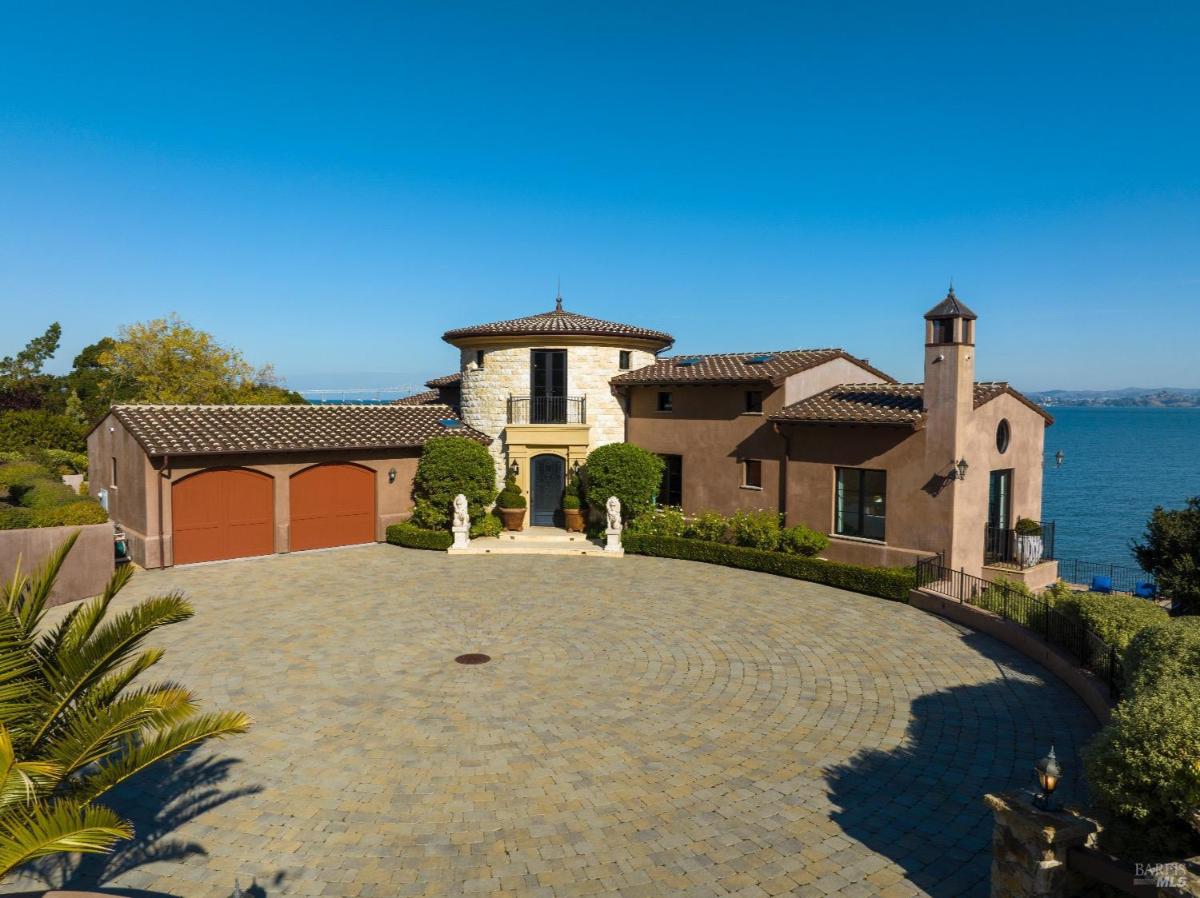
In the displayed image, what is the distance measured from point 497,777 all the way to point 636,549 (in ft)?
48.6

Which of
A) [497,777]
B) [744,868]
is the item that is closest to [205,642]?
[497,777]

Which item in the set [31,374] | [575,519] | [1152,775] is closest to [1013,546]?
[575,519]

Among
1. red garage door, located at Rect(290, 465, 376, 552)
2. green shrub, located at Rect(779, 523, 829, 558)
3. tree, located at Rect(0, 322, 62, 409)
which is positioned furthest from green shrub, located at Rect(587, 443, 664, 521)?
tree, located at Rect(0, 322, 62, 409)

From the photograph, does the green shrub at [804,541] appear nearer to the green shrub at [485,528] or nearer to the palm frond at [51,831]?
the green shrub at [485,528]

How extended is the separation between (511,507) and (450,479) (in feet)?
8.57

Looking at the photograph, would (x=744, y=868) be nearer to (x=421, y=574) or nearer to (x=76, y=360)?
(x=421, y=574)

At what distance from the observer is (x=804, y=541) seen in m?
20.9

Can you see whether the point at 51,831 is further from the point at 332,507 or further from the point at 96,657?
the point at 332,507

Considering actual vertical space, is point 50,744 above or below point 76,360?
below

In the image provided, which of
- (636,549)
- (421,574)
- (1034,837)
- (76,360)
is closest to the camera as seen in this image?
(1034,837)

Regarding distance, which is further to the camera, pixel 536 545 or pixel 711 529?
pixel 536 545

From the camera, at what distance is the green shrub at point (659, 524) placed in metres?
24.2

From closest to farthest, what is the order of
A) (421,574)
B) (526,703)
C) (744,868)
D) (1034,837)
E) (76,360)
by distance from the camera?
(1034,837), (744,868), (526,703), (421,574), (76,360)

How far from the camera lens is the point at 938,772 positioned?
976cm
